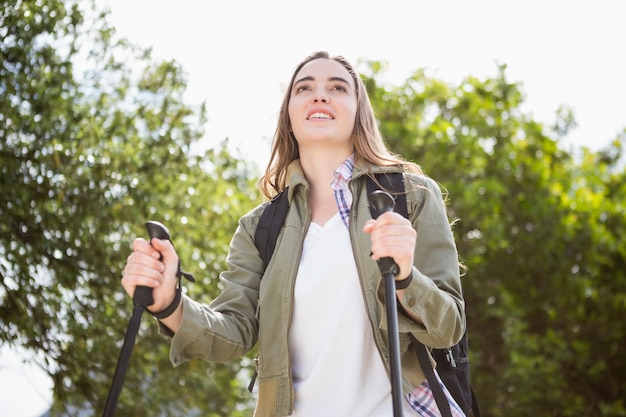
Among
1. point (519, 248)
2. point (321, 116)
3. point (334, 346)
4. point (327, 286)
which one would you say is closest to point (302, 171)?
point (321, 116)

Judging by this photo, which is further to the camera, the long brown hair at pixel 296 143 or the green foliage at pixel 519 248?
the green foliage at pixel 519 248

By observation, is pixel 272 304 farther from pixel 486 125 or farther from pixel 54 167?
pixel 486 125

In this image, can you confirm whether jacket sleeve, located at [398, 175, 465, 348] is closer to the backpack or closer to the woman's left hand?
the backpack

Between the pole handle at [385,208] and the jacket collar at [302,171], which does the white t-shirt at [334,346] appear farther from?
the pole handle at [385,208]

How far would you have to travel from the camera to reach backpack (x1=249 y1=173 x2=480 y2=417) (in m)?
2.36

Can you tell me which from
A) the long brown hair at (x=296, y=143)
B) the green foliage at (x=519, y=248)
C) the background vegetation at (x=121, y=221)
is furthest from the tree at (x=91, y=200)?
the green foliage at (x=519, y=248)

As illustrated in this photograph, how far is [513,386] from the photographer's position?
11.5 m

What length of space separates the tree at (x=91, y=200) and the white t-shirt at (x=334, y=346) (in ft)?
11.5

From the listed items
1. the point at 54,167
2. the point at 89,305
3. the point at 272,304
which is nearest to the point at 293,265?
the point at 272,304

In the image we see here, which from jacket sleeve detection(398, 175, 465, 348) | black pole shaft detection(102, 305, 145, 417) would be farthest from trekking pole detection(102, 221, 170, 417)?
jacket sleeve detection(398, 175, 465, 348)

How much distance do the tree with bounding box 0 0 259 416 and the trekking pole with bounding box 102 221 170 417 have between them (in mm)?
3921

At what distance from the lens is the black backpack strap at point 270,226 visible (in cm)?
276

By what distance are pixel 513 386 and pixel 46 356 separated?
23.2 feet

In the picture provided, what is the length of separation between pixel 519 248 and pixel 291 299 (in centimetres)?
996
